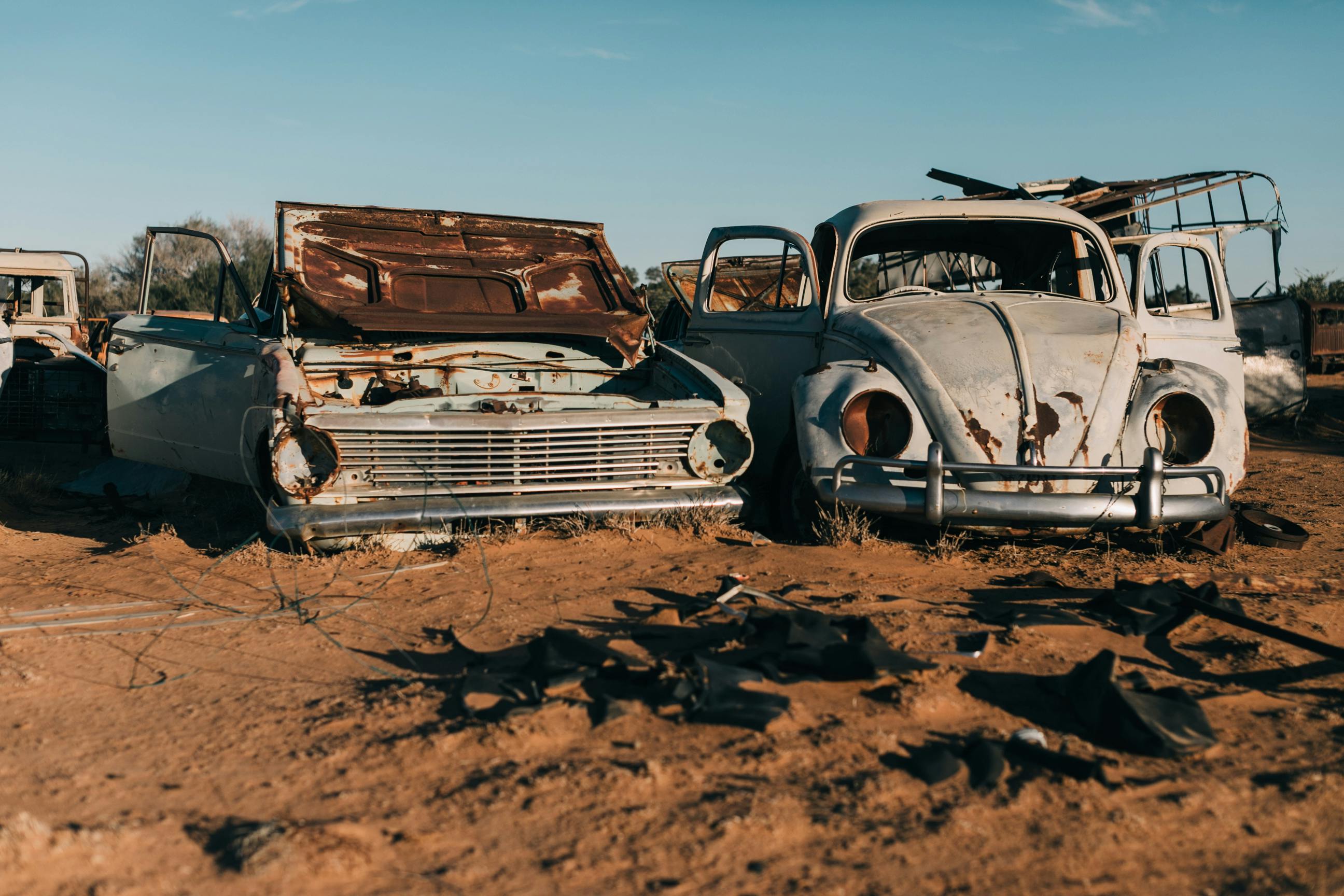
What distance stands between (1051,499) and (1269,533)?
152 centimetres

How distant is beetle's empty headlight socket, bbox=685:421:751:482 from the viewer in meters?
5.37

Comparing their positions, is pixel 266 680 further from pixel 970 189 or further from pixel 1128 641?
pixel 970 189

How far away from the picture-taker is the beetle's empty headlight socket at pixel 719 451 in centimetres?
537

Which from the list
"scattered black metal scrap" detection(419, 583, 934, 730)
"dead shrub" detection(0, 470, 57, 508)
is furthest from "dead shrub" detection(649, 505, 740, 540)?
"dead shrub" detection(0, 470, 57, 508)

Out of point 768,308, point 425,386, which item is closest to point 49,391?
point 425,386

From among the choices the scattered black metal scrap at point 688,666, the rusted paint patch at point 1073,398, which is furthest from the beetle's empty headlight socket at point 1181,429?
the scattered black metal scrap at point 688,666

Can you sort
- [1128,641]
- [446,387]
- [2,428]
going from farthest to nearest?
[2,428] < [446,387] < [1128,641]

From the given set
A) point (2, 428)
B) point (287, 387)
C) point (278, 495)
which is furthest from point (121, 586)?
point (2, 428)

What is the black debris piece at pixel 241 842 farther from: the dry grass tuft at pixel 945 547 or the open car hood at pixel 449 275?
the open car hood at pixel 449 275

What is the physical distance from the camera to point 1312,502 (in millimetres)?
6902

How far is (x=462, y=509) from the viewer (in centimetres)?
486

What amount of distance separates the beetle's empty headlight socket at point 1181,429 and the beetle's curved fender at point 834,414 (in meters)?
1.07

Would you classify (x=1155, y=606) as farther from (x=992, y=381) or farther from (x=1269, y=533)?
(x=1269, y=533)

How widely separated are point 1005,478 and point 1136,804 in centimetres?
235
